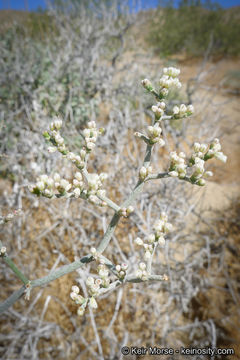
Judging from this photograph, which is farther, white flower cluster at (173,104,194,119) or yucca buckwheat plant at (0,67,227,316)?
white flower cluster at (173,104,194,119)

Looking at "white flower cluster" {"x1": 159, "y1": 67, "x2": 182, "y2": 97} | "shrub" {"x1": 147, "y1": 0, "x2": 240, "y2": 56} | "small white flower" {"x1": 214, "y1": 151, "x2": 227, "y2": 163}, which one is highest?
"shrub" {"x1": 147, "y1": 0, "x2": 240, "y2": 56}

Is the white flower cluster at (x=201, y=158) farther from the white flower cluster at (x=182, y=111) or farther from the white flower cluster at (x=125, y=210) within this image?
the white flower cluster at (x=125, y=210)

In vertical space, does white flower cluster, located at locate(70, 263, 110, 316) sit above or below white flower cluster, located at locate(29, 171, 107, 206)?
below

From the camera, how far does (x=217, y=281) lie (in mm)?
2508

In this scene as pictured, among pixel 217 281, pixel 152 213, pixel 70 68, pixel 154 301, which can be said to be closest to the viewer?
pixel 154 301

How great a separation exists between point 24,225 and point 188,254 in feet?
6.39

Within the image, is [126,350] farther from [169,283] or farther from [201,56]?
[201,56]

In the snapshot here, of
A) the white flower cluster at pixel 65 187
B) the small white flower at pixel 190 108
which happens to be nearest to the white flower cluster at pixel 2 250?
the white flower cluster at pixel 65 187

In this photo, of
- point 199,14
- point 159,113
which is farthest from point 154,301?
point 199,14

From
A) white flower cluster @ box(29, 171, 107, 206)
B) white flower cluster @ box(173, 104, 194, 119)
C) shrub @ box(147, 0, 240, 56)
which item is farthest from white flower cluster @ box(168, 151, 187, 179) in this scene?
shrub @ box(147, 0, 240, 56)

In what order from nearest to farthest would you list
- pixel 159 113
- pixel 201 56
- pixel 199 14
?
1. pixel 159 113
2. pixel 201 56
3. pixel 199 14

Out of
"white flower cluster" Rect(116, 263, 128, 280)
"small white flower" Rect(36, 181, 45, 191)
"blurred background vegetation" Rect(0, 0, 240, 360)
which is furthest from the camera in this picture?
"blurred background vegetation" Rect(0, 0, 240, 360)

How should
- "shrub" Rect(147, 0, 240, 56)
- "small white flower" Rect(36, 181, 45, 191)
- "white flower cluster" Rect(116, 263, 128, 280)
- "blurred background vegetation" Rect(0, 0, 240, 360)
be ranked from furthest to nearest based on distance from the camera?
"shrub" Rect(147, 0, 240, 56) → "blurred background vegetation" Rect(0, 0, 240, 360) → "white flower cluster" Rect(116, 263, 128, 280) → "small white flower" Rect(36, 181, 45, 191)

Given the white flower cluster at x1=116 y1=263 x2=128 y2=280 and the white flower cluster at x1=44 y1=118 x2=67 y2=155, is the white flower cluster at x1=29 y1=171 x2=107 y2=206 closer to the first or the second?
the white flower cluster at x1=44 y1=118 x2=67 y2=155
